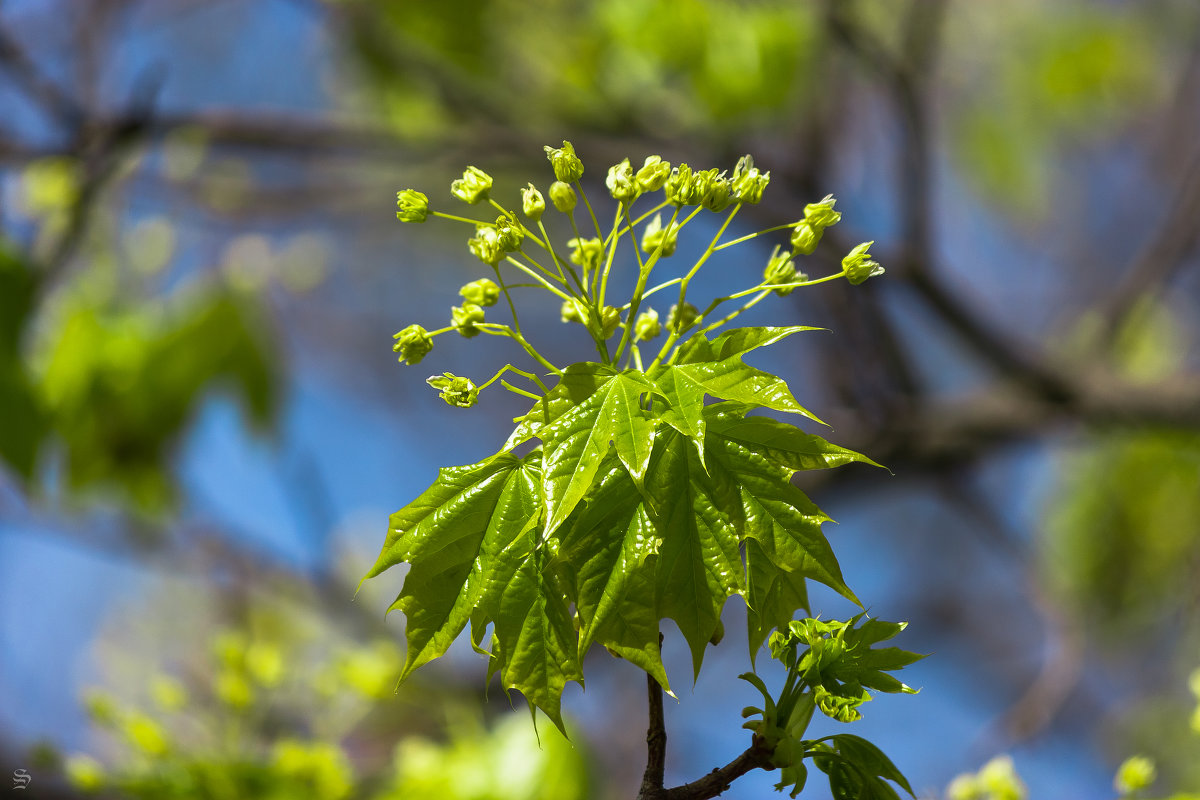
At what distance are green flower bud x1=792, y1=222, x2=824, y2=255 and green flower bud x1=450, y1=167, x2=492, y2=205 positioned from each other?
0.51ft

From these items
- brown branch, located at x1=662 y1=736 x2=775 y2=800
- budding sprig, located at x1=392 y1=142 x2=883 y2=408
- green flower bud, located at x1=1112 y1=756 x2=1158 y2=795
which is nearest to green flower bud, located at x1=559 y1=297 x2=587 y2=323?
budding sprig, located at x1=392 y1=142 x2=883 y2=408

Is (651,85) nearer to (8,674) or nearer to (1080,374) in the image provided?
(1080,374)

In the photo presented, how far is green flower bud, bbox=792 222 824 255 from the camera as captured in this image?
0.45 metres

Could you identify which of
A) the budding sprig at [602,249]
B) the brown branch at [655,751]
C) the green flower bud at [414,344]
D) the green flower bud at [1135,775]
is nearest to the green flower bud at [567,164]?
the budding sprig at [602,249]

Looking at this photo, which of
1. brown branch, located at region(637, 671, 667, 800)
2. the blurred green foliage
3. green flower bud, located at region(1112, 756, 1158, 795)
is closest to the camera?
brown branch, located at region(637, 671, 667, 800)

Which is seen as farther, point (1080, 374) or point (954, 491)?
point (954, 491)

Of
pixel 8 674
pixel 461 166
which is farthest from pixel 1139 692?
pixel 8 674

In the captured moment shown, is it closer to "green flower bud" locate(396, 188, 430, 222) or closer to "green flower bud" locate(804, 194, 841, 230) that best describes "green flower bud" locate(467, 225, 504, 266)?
"green flower bud" locate(396, 188, 430, 222)

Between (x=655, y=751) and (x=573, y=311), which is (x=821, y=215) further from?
(x=655, y=751)

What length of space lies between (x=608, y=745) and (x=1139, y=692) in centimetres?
243

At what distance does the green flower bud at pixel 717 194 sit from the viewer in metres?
0.43

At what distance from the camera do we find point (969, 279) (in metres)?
4.94

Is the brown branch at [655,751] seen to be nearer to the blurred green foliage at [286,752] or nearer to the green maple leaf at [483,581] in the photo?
the green maple leaf at [483,581]

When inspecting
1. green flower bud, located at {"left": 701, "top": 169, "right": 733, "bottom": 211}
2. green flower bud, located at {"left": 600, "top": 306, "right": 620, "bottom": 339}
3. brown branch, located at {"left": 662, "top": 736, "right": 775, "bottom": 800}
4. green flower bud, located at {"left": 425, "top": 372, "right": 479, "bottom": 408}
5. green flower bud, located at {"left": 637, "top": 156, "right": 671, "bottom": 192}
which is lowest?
brown branch, located at {"left": 662, "top": 736, "right": 775, "bottom": 800}
